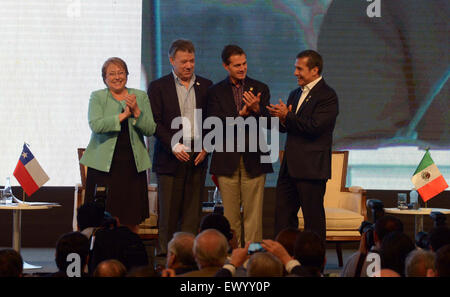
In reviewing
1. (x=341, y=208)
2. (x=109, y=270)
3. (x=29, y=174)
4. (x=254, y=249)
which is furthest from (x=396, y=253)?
(x=29, y=174)

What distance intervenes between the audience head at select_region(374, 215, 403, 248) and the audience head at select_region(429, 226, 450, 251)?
0.18 metres

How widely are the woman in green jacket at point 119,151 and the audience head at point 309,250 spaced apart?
1680 millimetres

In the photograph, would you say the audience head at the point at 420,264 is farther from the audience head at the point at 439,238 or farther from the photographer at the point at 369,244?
the audience head at the point at 439,238

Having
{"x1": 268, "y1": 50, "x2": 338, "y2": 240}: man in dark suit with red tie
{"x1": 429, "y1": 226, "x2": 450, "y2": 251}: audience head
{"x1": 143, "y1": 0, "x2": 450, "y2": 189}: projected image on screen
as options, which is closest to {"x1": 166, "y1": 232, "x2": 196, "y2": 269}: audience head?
{"x1": 429, "y1": 226, "x2": 450, "y2": 251}: audience head

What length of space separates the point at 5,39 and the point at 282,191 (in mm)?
3563

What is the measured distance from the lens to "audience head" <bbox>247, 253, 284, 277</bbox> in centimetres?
241

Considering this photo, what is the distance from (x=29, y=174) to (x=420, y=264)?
3481mm

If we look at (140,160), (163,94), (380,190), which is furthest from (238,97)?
(380,190)

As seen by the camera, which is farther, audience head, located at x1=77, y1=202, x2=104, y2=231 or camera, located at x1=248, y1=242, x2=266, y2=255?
audience head, located at x1=77, y1=202, x2=104, y2=231

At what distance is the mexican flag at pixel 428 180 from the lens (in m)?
5.52

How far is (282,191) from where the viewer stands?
14.1 ft

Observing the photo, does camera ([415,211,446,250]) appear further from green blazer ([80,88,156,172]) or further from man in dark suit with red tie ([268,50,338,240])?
green blazer ([80,88,156,172])
